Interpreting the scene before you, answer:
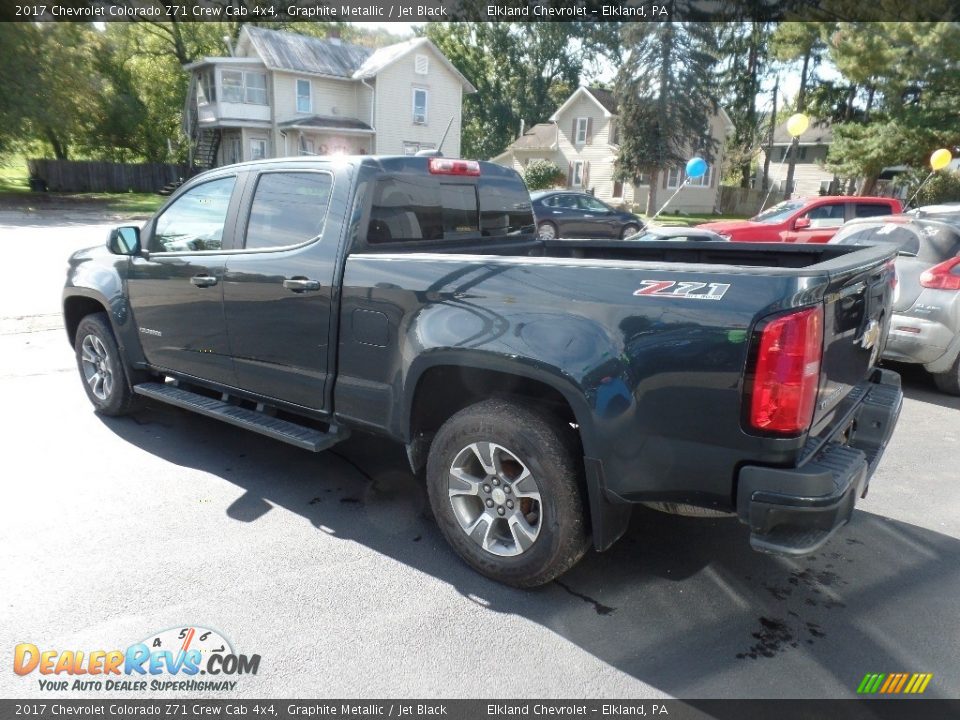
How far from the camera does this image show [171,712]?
2.49 meters

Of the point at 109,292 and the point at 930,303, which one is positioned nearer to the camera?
the point at 109,292

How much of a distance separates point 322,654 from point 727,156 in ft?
152

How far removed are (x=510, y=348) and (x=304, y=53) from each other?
123 feet

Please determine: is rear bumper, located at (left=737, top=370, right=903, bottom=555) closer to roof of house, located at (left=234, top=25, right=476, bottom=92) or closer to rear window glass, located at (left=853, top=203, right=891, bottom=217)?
rear window glass, located at (left=853, top=203, right=891, bottom=217)

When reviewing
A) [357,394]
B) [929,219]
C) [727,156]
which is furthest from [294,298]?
[727,156]

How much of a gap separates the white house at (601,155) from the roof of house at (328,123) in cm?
1135

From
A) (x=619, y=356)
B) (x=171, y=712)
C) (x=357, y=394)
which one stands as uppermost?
(x=619, y=356)

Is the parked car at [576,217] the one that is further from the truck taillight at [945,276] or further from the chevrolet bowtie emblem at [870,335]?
the chevrolet bowtie emblem at [870,335]

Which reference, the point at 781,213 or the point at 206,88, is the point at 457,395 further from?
the point at 206,88

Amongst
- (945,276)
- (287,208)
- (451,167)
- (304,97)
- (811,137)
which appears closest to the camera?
(287,208)

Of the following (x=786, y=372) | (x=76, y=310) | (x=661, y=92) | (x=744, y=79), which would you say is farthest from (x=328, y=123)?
(x=786, y=372)

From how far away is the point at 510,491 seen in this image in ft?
10.2

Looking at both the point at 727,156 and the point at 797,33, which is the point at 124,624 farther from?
the point at 727,156

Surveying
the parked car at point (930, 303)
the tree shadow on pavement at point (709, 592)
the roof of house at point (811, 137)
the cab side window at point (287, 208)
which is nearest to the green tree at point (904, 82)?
the roof of house at point (811, 137)
